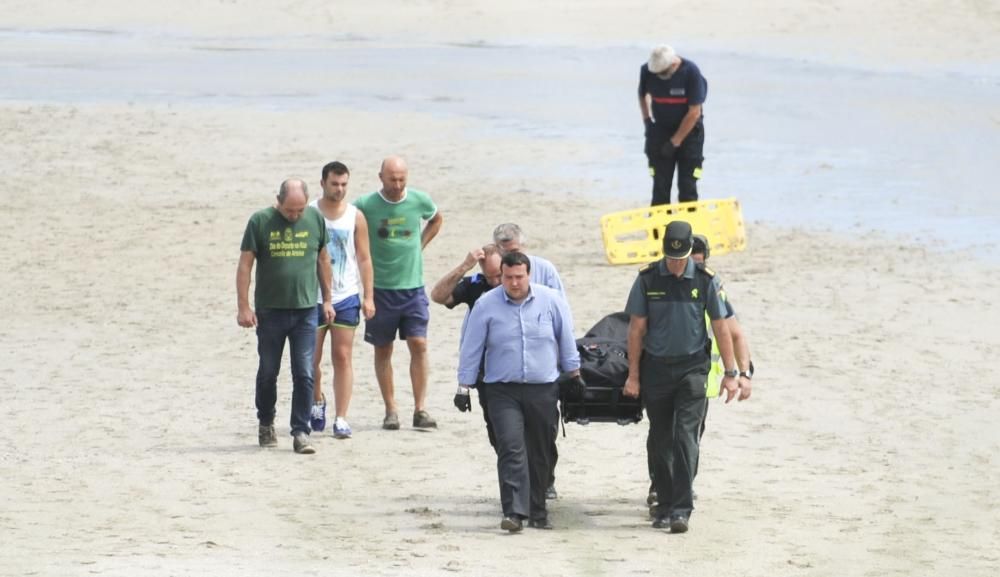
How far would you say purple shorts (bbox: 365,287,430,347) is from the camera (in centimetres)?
1307

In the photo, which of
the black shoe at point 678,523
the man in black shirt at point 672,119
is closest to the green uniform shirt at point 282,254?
the black shoe at point 678,523

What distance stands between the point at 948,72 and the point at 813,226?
1337cm

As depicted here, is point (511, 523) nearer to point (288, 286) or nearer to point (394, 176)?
point (288, 286)

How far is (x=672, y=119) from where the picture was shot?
1841 centimetres

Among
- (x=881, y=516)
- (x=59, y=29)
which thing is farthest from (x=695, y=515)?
(x=59, y=29)

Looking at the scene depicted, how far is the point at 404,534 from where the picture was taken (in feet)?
34.9

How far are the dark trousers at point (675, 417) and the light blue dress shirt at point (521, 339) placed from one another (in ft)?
1.36

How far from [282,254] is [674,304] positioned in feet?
8.95

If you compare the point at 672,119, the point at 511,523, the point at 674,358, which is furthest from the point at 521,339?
the point at 672,119

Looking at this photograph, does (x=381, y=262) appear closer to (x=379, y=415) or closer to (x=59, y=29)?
(x=379, y=415)

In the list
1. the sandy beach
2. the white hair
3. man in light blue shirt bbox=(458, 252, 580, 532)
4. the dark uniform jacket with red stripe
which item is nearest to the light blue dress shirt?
man in light blue shirt bbox=(458, 252, 580, 532)

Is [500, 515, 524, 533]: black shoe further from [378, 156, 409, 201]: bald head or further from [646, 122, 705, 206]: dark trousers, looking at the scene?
[646, 122, 705, 206]: dark trousers

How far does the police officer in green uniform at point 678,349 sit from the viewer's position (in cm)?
1063

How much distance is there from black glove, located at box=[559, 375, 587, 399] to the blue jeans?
2.13 metres
